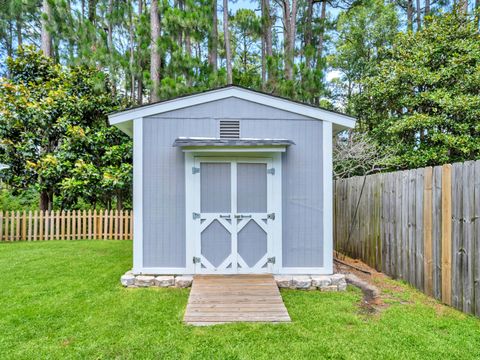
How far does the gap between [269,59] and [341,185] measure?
14.5 ft

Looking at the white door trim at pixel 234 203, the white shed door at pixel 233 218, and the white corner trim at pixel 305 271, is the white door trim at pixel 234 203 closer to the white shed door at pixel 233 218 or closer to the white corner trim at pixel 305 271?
the white shed door at pixel 233 218

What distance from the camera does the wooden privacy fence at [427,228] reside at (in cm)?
323

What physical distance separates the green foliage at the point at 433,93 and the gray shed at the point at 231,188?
5.25m

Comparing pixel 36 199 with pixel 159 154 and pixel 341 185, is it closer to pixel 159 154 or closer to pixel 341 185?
pixel 159 154

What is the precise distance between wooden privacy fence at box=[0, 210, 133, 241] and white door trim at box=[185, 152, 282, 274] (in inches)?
181

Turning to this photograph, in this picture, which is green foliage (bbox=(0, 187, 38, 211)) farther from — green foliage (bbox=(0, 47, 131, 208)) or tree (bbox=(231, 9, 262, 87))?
tree (bbox=(231, 9, 262, 87))

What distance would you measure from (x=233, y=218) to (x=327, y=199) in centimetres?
154

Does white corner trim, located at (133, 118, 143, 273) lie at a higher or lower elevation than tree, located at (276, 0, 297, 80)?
lower

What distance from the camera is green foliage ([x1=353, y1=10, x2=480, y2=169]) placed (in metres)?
8.05

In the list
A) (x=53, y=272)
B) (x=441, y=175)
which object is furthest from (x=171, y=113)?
(x=441, y=175)

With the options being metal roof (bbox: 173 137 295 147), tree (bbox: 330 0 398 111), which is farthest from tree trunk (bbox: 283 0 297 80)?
metal roof (bbox: 173 137 295 147)

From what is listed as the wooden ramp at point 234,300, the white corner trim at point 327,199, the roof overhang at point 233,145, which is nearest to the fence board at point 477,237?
the white corner trim at point 327,199

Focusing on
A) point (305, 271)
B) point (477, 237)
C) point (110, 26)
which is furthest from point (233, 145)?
point (110, 26)

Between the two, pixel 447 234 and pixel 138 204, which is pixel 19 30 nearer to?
pixel 138 204
